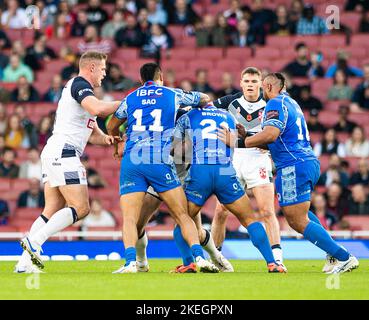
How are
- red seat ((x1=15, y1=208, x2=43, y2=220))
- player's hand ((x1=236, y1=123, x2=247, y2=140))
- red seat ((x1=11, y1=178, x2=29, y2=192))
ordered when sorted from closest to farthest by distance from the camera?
player's hand ((x1=236, y1=123, x2=247, y2=140))
red seat ((x1=15, y1=208, x2=43, y2=220))
red seat ((x1=11, y1=178, x2=29, y2=192))

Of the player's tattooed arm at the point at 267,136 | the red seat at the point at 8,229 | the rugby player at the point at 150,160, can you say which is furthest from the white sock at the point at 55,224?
the red seat at the point at 8,229

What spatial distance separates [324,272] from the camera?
39.5 feet

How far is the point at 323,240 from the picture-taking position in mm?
11438

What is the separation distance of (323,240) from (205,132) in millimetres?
1722

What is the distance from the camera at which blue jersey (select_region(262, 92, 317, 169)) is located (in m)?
11.7

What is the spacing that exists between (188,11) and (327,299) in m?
14.9

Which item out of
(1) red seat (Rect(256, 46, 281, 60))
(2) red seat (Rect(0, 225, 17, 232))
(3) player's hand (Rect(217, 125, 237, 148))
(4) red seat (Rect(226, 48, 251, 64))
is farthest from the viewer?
(4) red seat (Rect(226, 48, 251, 64))

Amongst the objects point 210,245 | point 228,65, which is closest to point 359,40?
point 228,65

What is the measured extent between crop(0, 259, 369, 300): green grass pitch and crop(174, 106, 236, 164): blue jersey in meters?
1.28

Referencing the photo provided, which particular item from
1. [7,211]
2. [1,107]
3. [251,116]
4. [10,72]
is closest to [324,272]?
[251,116]

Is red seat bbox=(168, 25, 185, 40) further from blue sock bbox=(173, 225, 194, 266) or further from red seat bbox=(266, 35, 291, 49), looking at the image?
blue sock bbox=(173, 225, 194, 266)

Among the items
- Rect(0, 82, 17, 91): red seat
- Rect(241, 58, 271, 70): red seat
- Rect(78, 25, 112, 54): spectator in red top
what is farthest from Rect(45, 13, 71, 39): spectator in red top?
Rect(241, 58, 271, 70): red seat

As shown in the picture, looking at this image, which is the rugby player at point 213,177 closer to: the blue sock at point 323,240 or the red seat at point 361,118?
the blue sock at point 323,240

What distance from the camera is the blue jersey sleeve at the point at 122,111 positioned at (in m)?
11.7
